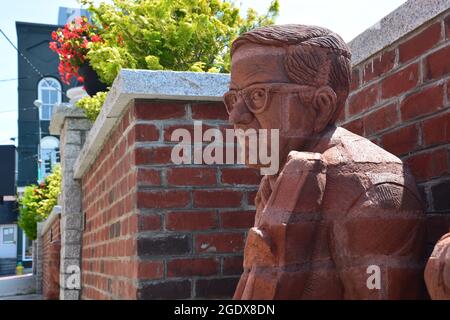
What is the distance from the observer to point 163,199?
2.55m

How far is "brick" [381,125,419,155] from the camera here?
1869 millimetres

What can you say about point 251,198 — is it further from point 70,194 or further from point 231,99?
point 70,194

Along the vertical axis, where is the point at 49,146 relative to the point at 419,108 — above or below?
above

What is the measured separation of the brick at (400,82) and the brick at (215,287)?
112 cm

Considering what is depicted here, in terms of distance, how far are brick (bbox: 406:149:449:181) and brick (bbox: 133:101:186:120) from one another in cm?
115

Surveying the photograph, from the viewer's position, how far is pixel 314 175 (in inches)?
54.1

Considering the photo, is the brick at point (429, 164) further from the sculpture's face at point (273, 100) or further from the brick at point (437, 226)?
the sculpture's face at point (273, 100)

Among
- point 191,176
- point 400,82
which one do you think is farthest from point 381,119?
point 191,176

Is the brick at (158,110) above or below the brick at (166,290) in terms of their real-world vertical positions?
above

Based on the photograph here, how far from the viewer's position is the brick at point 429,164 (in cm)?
171

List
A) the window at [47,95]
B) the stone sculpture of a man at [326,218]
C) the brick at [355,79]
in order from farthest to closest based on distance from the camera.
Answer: the window at [47,95] < the brick at [355,79] < the stone sculpture of a man at [326,218]

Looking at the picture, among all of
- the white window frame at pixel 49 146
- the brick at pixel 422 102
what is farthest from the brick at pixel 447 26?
the white window frame at pixel 49 146

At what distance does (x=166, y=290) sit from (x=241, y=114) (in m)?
1.18
